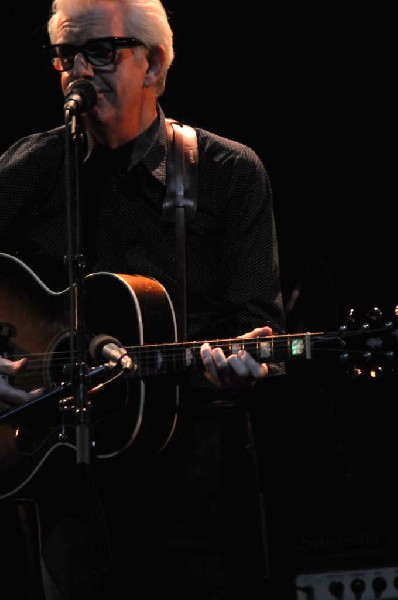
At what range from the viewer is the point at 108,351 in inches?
109

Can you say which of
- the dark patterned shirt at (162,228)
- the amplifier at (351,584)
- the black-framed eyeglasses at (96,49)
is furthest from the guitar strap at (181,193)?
the amplifier at (351,584)

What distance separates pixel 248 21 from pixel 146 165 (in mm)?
1460

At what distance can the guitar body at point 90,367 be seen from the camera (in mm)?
2855

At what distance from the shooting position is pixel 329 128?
172 inches

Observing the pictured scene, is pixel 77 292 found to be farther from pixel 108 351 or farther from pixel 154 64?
pixel 154 64

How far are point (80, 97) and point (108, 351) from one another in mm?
669

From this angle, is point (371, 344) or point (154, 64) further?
point (154, 64)

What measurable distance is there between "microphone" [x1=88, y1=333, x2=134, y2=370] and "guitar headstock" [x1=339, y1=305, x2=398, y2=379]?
1.88 ft

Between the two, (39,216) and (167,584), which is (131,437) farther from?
(39,216)

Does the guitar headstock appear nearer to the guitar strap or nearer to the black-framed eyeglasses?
the guitar strap

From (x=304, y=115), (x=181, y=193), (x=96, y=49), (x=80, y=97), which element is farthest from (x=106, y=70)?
(x=304, y=115)

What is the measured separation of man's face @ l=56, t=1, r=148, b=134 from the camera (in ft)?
10.4

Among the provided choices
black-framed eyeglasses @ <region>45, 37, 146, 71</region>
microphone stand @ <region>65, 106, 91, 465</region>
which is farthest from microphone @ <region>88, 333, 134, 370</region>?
black-framed eyeglasses @ <region>45, 37, 146, 71</region>

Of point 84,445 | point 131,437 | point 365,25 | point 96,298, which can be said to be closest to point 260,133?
point 365,25
